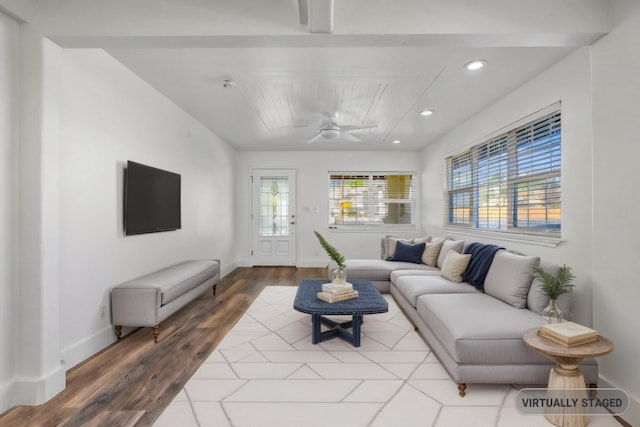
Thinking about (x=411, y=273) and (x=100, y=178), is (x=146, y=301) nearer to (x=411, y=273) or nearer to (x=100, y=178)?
(x=100, y=178)

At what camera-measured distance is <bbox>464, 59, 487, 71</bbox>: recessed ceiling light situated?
265 centimetres

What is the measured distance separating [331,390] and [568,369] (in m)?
1.39

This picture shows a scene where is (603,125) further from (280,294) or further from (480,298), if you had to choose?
(280,294)

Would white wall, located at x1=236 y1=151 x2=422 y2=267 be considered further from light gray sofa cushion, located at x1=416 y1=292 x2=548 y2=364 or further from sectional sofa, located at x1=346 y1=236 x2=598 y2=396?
light gray sofa cushion, located at x1=416 y1=292 x2=548 y2=364

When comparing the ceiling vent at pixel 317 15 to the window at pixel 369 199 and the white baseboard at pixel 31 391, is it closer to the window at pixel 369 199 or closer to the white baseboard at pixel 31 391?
the white baseboard at pixel 31 391

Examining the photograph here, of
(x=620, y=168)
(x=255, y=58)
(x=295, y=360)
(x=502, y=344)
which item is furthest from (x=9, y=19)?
(x=620, y=168)

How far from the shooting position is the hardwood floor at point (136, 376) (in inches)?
70.1

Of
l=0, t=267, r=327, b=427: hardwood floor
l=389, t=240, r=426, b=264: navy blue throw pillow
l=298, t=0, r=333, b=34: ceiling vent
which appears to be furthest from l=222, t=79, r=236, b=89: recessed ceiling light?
l=389, t=240, r=426, b=264: navy blue throw pillow

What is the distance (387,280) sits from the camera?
14.0ft

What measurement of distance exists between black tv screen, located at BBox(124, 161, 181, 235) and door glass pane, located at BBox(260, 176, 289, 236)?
2.79 m

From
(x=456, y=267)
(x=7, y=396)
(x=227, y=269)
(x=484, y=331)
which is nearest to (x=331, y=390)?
(x=484, y=331)

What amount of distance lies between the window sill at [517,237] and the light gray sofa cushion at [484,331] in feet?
2.59

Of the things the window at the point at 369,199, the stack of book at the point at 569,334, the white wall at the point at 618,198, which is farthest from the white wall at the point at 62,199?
the window at the point at 369,199

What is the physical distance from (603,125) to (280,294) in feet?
12.5
